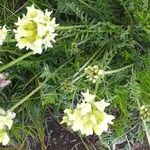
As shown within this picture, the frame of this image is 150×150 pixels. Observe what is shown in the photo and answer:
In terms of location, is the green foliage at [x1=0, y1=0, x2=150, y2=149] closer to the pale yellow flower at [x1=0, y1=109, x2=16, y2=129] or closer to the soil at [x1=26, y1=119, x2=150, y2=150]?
the soil at [x1=26, y1=119, x2=150, y2=150]

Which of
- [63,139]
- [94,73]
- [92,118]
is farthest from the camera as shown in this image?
[63,139]

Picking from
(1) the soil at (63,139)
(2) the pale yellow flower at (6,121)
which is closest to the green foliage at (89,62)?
(1) the soil at (63,139)

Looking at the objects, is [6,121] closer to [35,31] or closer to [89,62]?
[35,31]

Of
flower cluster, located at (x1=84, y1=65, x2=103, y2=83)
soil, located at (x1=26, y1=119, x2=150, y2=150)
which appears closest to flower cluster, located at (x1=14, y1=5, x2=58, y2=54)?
flower cluster, located at (x1=84, y1=65, x2=103, y2=83)

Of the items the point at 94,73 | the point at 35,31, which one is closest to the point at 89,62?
the point at 94,73

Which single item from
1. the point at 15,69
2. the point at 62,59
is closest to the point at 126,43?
the point at 62,59

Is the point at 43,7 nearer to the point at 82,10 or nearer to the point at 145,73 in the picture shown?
the point at 82,10

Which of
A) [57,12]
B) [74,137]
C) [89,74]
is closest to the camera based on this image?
[89,74]

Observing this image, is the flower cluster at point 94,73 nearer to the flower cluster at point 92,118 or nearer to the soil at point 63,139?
the flower cluster at point 92,118
